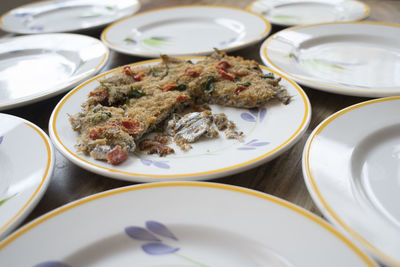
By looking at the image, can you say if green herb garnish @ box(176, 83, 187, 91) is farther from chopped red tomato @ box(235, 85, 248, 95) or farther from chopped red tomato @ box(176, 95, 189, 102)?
chopped red tomato @ box(235, 85, 248, 95)

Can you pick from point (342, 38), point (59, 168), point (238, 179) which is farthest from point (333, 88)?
point (59, 168)

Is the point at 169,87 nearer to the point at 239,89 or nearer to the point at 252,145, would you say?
the point at 239,89

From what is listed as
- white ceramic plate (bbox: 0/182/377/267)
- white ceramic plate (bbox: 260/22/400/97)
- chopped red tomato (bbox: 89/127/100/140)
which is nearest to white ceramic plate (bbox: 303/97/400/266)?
white ceramic plate (bbox: 0/182/377/267)

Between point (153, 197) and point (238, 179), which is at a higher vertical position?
point (153, 197)

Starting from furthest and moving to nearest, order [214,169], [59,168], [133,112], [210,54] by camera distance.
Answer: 1. [210,54]
2. [133,112]
3. [59,168]
4. [214,169]

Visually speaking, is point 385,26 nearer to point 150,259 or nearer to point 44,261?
point 150,259

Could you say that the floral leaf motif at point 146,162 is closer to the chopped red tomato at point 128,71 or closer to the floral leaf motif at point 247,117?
the floral leaf motif at point 247,117

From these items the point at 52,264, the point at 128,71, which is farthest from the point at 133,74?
the point at 52,264
